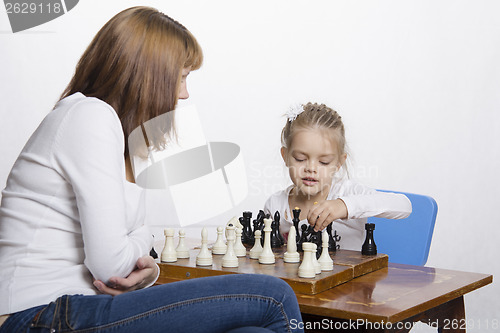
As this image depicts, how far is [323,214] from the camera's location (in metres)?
2.23

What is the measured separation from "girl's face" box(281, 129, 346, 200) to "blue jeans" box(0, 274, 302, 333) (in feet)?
3.89

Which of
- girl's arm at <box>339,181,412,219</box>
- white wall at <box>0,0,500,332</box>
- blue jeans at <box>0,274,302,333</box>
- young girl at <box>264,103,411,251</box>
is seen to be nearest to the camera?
blue jeans at <box>0,274,302,333</box>

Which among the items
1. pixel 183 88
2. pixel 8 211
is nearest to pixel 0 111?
pixel 183 88

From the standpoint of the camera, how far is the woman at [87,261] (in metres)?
1.36

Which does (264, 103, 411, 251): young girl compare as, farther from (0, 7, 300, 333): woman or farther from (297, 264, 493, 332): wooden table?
(0, 7, 300, 333): woman

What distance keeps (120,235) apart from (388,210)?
1.33m

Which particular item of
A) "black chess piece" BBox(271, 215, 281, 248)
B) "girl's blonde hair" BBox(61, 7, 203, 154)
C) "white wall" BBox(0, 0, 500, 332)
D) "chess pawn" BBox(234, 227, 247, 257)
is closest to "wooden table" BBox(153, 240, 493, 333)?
"chess pawn" BBox(234, 227, 247, 257)

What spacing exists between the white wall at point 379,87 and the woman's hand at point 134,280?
233 centimetres

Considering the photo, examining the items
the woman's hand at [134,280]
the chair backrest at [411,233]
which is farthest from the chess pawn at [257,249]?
the chair backrest at [411,233]

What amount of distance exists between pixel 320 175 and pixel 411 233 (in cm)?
46

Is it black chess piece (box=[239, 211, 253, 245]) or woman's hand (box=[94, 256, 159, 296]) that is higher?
woman's hand (box=[94, 256, 159, 296])

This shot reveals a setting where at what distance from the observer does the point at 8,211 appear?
4.82 ft

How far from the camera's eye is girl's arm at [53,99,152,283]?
4.54 ft

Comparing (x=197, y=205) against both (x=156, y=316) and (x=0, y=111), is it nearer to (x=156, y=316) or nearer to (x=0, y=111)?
(x=0, y=111)
